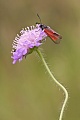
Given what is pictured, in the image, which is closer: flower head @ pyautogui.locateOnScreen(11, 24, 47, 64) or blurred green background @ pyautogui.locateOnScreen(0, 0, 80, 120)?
flower head @ pyautogui.locateOnScreen(11, 24, 47, 64)

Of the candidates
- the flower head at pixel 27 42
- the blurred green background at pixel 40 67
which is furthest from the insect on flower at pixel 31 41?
the blurred green background at pixel 40 67

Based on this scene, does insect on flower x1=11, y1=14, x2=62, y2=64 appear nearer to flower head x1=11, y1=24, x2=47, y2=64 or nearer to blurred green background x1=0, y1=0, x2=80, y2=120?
flower head x1=11, y1=24, x2=47, y2=64

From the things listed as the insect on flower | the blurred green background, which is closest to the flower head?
the insect on flower

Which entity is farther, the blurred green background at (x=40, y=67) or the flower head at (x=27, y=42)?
the blurred green background at (x=40, y=67)

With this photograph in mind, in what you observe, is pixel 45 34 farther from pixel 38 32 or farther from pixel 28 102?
pixel 28 102

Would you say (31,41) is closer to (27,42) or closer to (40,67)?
(27,42)

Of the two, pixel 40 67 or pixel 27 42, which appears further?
pixel 40 67

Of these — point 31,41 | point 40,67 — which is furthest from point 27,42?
point 40,67

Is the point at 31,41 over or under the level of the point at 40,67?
under

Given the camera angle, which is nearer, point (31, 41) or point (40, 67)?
point (31, 41)

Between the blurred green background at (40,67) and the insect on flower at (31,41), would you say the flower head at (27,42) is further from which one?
the blurred green background at (40,67)
